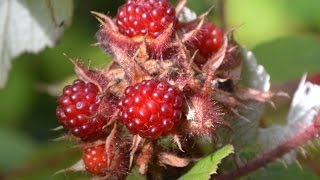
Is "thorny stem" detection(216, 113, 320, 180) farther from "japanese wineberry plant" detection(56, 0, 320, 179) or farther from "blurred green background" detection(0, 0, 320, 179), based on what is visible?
"blurred green background" detection(0, 0, 320, 179)

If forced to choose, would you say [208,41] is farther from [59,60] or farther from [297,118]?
[59,60]

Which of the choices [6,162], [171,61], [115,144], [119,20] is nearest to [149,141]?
[115,144]

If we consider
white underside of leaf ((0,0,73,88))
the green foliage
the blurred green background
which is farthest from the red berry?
the blurred green background

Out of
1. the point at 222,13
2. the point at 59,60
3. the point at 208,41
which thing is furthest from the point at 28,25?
the point at 59,60

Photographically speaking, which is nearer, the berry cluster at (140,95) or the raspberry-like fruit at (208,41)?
the berry cluster at (140,95)

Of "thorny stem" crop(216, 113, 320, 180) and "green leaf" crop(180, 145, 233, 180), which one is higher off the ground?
"green leaf" crop(180, 145, 233, 180)

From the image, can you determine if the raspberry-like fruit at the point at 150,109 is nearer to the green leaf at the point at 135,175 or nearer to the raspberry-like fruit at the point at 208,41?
the green leaf at the point at 135,175

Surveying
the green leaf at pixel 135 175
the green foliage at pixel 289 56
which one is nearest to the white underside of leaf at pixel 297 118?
the green leaf at pixel 135 175

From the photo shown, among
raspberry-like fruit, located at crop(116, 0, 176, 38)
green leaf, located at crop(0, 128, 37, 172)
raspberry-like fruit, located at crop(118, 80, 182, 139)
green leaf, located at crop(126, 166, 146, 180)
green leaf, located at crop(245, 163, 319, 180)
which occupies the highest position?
raspberry-like fruit, located at crop(116, 0, 176, 38)
